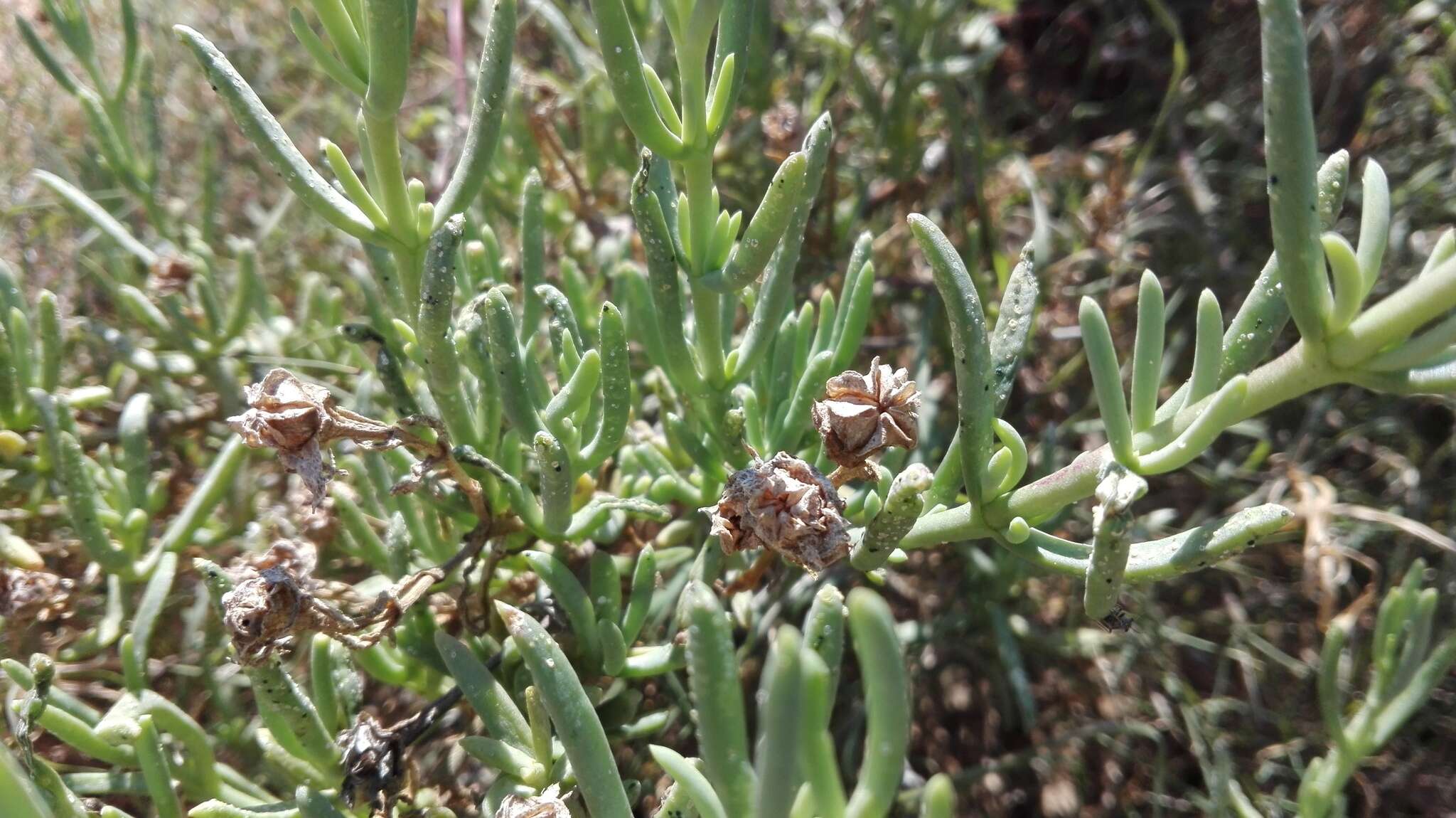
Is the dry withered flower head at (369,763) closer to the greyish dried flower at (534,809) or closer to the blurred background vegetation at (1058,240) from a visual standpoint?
the greyish dried flower at (534,809)

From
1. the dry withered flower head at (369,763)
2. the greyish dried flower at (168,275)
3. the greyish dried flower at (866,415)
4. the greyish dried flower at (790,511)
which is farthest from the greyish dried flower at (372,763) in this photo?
the greyish dried flower at (168,275)

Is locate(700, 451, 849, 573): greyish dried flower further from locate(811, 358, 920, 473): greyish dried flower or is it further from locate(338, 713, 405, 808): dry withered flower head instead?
locate(338, 713, 405, 808): dry withered flower head

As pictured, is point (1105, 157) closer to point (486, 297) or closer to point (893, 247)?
point (893, 247)

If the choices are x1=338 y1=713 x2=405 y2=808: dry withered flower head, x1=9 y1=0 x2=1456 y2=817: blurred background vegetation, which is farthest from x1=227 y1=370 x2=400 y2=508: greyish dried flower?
x1=9 y1=0 x2=1456 y2=817: blurred background vegetation

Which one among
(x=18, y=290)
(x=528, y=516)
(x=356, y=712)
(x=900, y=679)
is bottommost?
(x=900, y=679)

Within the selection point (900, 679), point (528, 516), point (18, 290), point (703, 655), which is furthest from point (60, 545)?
point (900, 679)

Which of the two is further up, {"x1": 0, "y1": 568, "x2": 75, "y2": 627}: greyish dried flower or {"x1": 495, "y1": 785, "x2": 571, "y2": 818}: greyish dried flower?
{"x1": 0, "y1": 568, "x2": 75, "y2": 627}: greyish dried flower

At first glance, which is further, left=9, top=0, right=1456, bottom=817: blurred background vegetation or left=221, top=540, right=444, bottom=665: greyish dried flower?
left=9, top=0, right=1456, bottom=817: blurred background vegetation

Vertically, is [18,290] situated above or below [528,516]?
above
